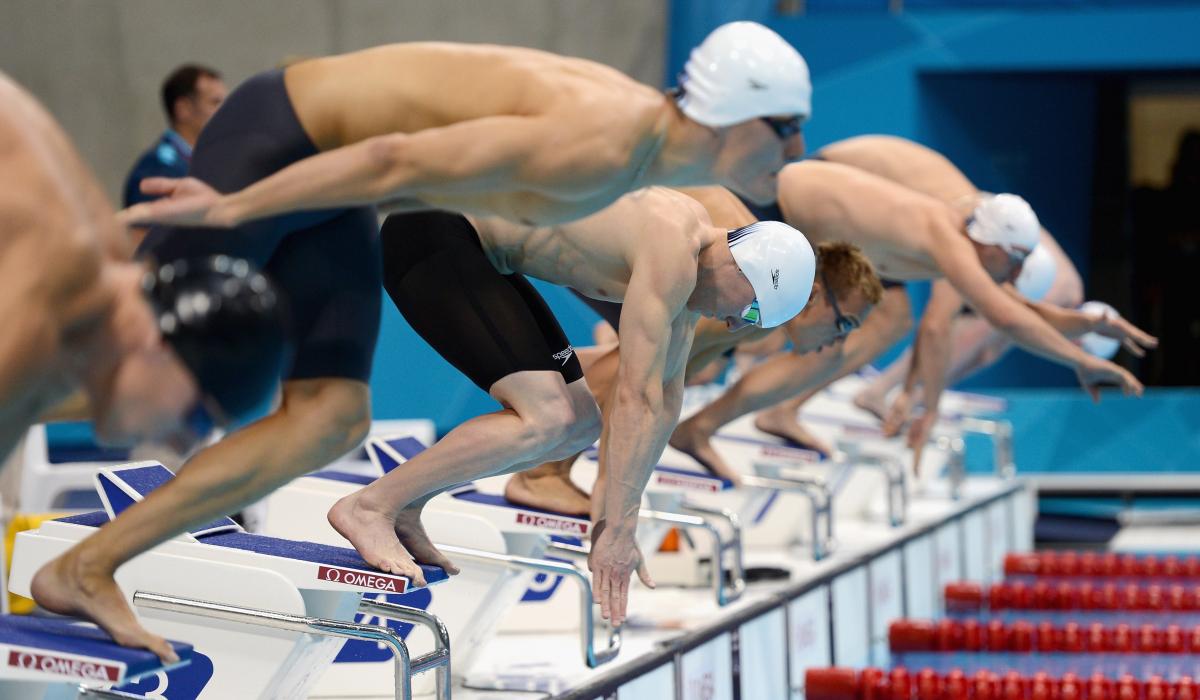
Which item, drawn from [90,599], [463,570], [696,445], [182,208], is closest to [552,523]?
[463,570]

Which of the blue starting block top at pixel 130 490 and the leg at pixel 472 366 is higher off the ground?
the leg at pixel 472 366

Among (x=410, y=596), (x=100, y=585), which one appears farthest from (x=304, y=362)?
(x=410, y=596)

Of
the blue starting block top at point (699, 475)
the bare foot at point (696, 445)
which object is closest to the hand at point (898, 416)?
the bare foot at point (696, 445)

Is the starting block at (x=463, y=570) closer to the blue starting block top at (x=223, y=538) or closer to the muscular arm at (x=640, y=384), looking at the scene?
the muscular arm at (x=640, y=384)

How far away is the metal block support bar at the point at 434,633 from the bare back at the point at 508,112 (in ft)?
2.70

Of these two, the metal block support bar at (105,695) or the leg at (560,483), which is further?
the leg at (560,483)

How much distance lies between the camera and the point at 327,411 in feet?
8.80

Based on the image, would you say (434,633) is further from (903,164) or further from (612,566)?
(903,164)

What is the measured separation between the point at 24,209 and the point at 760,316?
1.91 m

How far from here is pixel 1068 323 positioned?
616 centimetres

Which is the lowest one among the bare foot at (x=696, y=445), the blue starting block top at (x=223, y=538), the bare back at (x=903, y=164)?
the blue starting block top at (x=223, y=538)

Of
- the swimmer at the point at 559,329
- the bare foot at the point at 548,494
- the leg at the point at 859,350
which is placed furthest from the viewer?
the leg at the point at 859,350

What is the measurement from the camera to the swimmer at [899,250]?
17.6 feet

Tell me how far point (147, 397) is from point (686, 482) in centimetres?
306
